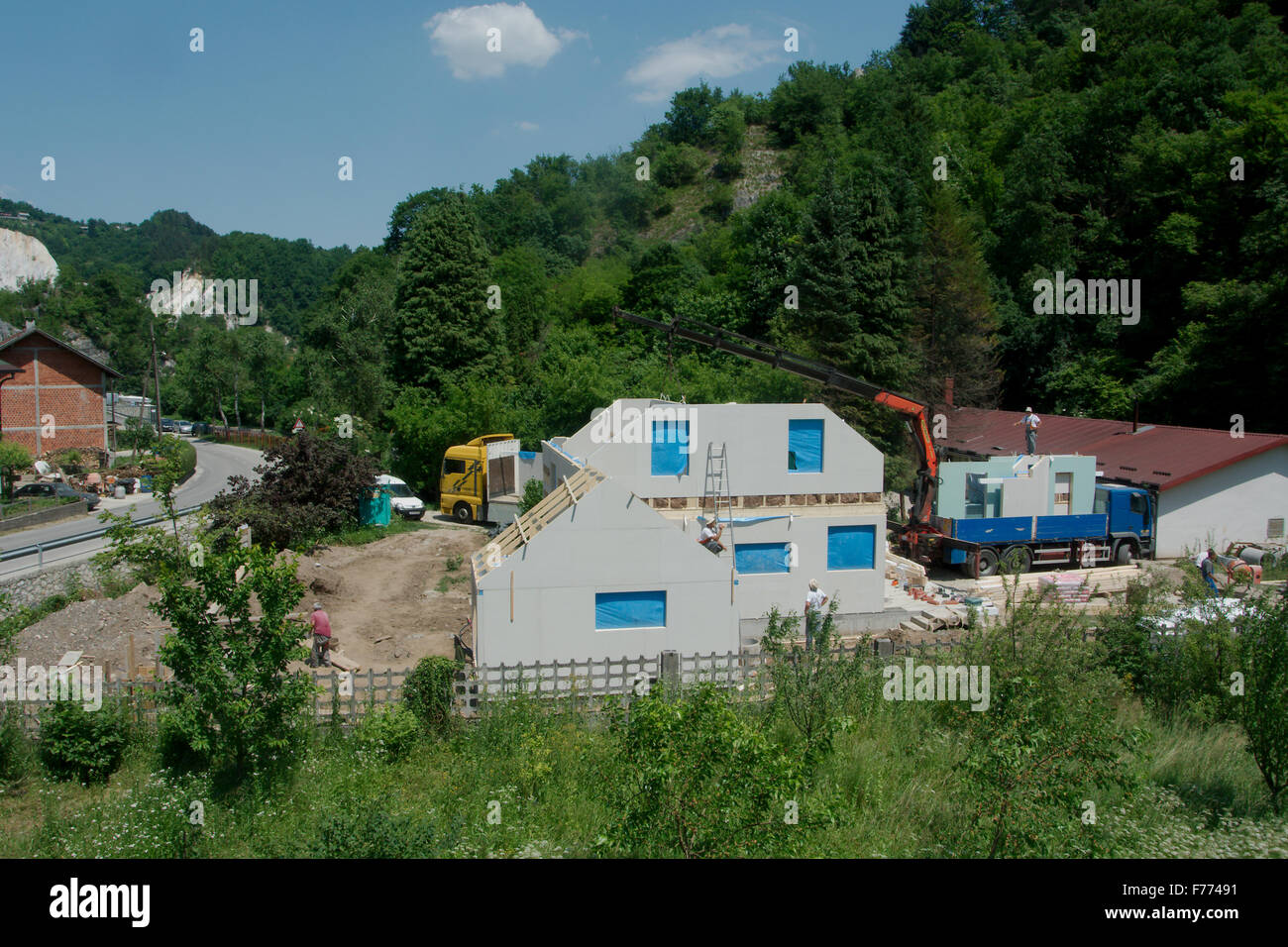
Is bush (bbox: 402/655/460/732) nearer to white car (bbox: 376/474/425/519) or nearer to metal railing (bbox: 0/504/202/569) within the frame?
metal railing (bbox: 0/504/202/569)

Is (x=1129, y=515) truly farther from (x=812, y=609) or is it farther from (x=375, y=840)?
(x=375, y=840)

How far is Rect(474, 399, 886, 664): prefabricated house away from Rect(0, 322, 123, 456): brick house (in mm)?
39958

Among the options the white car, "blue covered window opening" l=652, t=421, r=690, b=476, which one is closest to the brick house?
the white car

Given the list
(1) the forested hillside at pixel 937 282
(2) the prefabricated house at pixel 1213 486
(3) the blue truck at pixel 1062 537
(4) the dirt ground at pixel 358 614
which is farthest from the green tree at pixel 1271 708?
(1) the forested hillside at pixel 937 282

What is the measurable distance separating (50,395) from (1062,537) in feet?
169

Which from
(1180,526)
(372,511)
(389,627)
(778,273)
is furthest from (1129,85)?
(389,627)

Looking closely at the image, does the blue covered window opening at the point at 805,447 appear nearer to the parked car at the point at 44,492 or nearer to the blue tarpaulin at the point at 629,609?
the blue tarpaulin at the point at 629,609

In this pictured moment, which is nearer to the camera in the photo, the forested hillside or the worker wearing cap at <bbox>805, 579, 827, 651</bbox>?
the worker wearing cap at <bbox>805, 579, 827, 651</bbox>

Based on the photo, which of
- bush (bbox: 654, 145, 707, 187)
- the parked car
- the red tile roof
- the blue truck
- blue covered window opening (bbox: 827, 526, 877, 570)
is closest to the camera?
blue covered window opening (bbox: 827, 526, 877, 570)

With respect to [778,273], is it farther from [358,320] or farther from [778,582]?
[778,582]

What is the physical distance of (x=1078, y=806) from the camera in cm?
743

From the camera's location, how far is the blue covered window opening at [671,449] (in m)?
20.5

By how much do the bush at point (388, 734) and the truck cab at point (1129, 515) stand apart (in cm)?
2316

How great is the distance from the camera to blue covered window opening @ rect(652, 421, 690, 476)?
67.4 ft
